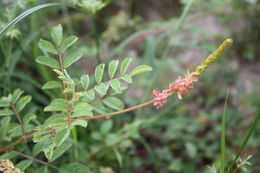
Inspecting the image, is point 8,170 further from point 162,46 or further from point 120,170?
point 162,46

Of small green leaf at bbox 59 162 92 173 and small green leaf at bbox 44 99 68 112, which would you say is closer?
small green leaf at bbox 44 99 68 112

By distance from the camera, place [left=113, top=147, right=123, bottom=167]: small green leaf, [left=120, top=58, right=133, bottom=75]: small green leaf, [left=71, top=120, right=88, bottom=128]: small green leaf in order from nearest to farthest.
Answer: [left=71, top=120, right=88, bottom=128]: small green leaf → [left=120, top=58, right=133, bottom=75]: small green leaf → [left=113, top=147, right=123, bottom=167]: small green leaf

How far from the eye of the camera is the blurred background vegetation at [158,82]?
1.29 m

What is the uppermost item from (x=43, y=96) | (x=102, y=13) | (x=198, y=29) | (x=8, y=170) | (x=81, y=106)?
(x=102, y=13)

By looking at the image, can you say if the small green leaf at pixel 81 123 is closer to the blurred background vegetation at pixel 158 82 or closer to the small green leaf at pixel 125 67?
the small green leaf at pixel 125 67

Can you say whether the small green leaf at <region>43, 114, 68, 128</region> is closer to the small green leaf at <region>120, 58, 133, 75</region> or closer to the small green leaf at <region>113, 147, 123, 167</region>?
the small green leaf at <region>120, 58, 133, 75</region>

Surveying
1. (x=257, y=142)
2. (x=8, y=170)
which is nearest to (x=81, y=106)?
(x=8, y=170)

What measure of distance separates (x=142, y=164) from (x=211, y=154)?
362 millimetres

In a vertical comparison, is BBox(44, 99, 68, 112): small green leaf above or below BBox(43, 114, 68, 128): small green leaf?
above

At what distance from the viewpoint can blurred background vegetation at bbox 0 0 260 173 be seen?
1290 millimetres

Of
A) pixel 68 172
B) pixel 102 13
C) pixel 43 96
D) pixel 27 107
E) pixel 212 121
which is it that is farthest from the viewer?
pixel 102 13

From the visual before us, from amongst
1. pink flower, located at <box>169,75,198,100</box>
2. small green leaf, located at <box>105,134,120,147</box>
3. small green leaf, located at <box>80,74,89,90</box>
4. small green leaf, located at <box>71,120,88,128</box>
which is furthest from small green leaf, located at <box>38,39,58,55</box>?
small green leaf, located at <box>105,134,120,147</box>

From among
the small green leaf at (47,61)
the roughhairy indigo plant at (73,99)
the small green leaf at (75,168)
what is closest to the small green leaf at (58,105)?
the roughhairy indigo plant at (73,99)

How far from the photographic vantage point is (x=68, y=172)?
911 mm
